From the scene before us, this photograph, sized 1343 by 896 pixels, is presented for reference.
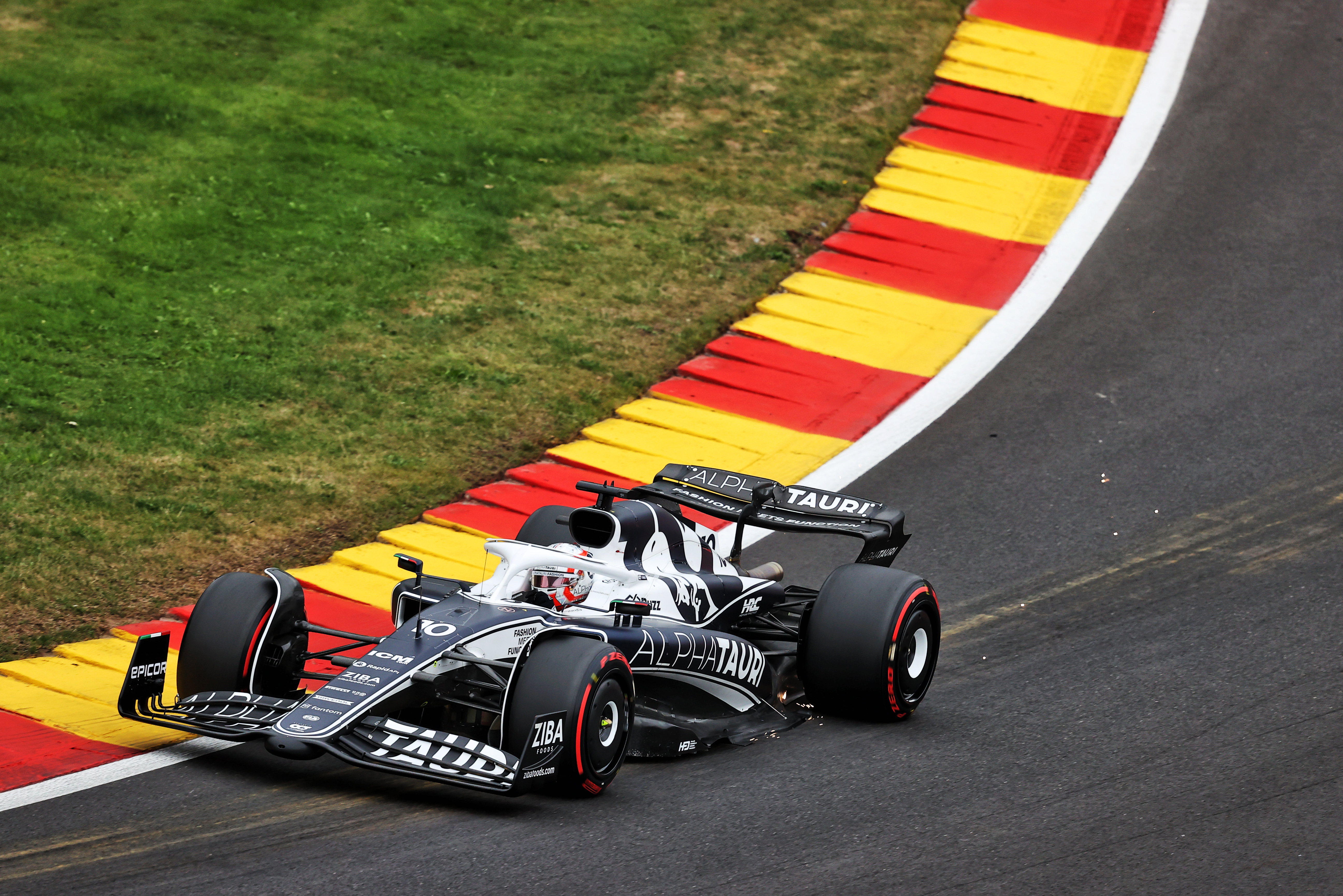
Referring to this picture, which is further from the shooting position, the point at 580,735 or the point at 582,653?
the point at 582,653

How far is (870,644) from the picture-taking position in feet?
23.9

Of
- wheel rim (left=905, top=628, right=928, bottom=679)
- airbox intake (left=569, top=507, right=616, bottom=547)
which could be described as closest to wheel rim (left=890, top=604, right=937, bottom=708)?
wheel rim (left=905, top=628, right=928, bottom=679)

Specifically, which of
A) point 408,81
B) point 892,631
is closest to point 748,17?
point 408,81

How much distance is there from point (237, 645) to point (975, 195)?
9597 millimetres

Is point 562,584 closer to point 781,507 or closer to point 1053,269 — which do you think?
point 781,507

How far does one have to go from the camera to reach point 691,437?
11.0 metres

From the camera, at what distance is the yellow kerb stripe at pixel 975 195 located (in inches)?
552

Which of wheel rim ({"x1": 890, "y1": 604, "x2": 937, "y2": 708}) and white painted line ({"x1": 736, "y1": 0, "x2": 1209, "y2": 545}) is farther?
white painted line ({"x1": 736, "y1": 0, "x2": 1209, "y2": 545})

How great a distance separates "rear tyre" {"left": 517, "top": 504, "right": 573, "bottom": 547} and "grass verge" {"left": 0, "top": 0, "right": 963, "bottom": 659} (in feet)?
6.40

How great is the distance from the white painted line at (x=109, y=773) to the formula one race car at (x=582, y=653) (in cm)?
25

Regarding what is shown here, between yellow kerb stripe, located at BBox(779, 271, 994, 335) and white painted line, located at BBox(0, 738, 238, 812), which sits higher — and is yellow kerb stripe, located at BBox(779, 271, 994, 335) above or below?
above

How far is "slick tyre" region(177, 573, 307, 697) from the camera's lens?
6727 millimetres

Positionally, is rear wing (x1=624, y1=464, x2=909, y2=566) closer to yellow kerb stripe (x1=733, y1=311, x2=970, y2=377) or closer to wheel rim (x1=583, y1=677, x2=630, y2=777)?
wheel rim (x1=583, y1=677, x2=630, y2=777)

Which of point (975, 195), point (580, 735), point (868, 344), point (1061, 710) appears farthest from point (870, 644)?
point (975, 195)
